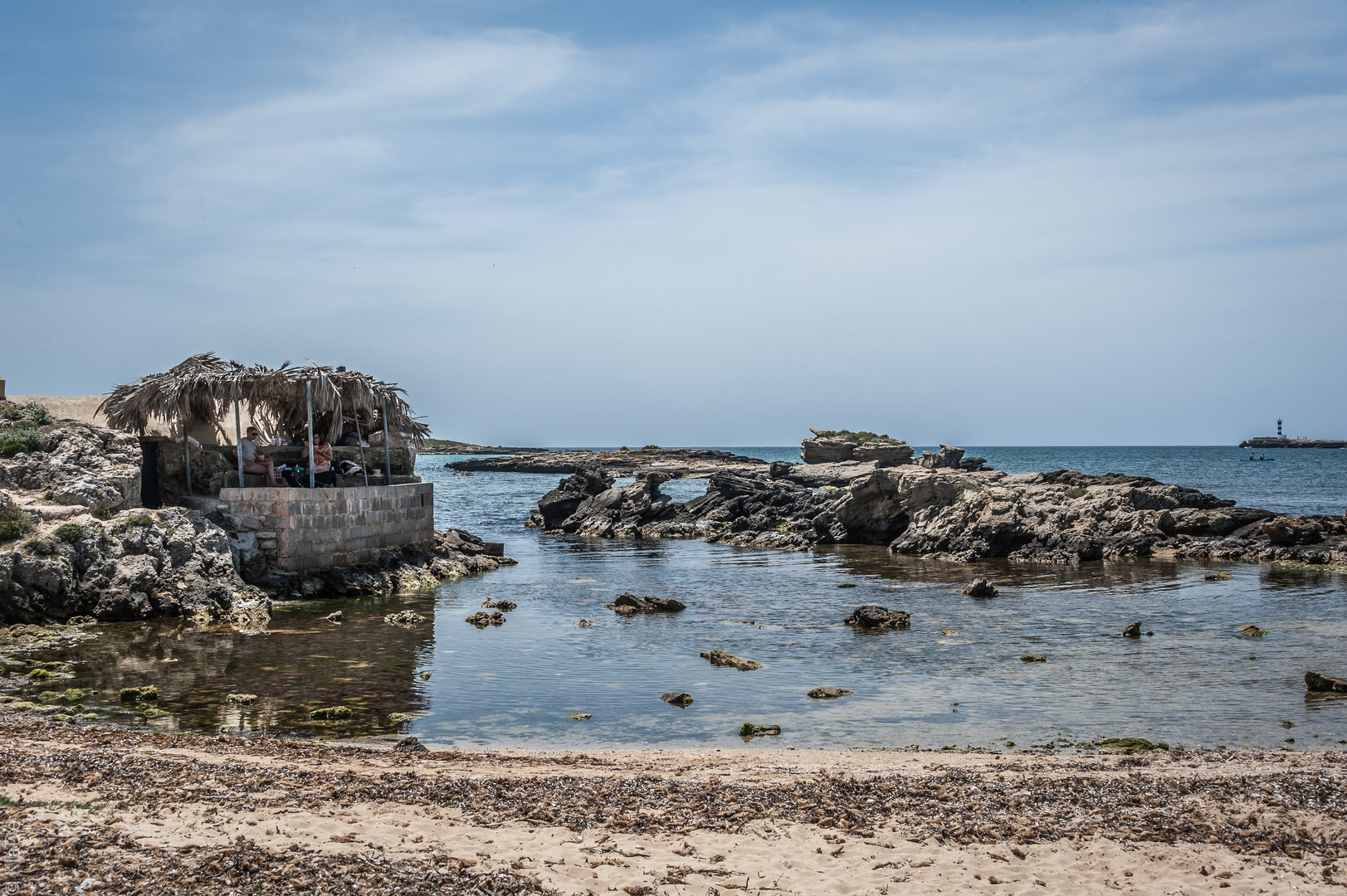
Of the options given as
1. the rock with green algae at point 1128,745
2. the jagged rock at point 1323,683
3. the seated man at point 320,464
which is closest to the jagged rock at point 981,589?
the jagged rock at point 1323,683

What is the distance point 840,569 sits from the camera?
86.1 ft

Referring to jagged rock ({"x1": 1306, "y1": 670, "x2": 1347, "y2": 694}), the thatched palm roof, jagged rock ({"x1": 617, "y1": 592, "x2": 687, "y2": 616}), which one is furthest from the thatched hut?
jagged rock ({"x1": 1306, "y1": 670, "x2": 1347, "y2": 694})

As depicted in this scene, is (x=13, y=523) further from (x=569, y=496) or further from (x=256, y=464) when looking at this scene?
(x=569, y=496)

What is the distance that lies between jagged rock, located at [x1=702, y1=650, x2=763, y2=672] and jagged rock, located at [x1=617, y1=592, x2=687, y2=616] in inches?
189

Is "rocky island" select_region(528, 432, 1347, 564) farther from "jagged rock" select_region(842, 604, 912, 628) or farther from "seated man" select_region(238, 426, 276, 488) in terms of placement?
"seated man" select_region(238, 426, 276, 488)

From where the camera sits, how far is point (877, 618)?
56.3ft

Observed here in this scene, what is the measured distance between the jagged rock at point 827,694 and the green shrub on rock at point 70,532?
1282 centimetres

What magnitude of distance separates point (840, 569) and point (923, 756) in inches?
678

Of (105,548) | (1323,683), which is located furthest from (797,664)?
(105,548)

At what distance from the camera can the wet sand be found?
5664 mm

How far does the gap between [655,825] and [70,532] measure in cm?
1378

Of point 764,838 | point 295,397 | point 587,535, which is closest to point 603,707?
point 764,838

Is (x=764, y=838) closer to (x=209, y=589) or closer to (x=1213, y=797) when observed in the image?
(x=1213, y=797)

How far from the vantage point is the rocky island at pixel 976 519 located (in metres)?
27.0
